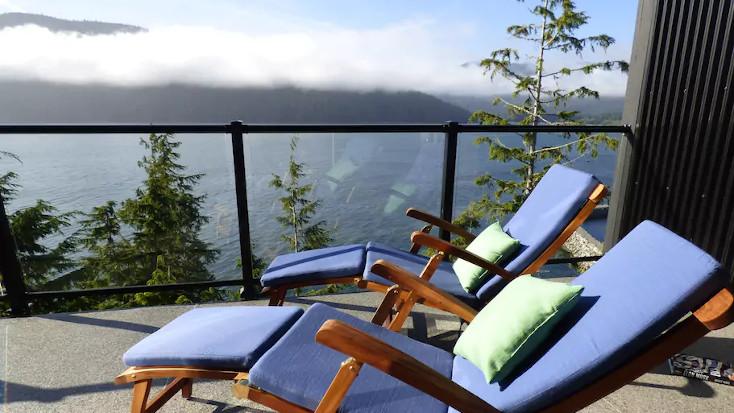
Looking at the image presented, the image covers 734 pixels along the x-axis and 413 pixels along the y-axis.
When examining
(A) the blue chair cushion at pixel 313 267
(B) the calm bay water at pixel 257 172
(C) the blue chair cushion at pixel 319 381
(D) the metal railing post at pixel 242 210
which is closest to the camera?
(C) the blue chair cushion at pixel 319 381

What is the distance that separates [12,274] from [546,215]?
3337 millimetres

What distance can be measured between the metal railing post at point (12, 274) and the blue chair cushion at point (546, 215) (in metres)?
2.91

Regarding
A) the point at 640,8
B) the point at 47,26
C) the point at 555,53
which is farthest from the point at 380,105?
the point at 47,26

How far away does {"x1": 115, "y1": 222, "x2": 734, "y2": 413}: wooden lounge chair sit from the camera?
1073 mm

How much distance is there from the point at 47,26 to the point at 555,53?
80048mm

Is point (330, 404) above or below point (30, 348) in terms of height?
above

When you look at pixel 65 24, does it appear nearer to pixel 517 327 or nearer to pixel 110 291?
pixel 110 291

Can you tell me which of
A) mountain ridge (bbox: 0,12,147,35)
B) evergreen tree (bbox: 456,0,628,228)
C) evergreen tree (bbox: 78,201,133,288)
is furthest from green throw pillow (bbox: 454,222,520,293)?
mountain ridge (bbox: 0,12,147,35)

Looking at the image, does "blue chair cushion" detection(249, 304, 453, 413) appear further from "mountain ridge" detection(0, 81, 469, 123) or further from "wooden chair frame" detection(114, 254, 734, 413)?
"mountain ridge" detection(0, 81, 469, 123)

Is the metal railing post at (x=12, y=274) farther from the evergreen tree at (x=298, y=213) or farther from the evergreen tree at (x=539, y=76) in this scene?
the evergreen tree at (x=539, y=76)

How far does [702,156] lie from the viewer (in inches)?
112

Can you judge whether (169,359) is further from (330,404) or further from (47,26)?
(47,26)

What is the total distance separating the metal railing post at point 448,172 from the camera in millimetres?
3100

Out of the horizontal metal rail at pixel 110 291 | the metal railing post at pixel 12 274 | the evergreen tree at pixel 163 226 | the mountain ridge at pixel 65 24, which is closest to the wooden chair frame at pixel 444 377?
the horizontal metal rail at pixel 110 291
